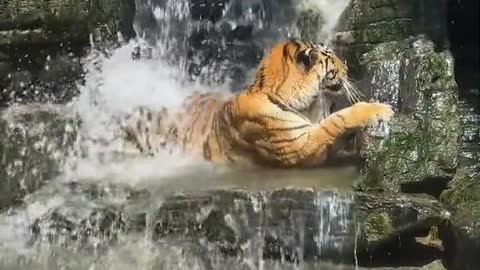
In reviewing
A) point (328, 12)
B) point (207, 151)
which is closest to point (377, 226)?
point (207, 151)

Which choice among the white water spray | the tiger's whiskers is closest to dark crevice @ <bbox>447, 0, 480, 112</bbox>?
the white water spray

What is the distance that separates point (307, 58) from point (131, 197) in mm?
1235

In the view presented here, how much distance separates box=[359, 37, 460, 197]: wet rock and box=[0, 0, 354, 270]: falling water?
0.28 m

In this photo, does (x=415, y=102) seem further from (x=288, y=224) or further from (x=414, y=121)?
(x=288, y=224)

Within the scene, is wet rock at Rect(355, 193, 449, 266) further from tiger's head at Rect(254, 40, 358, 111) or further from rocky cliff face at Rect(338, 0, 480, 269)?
tiger's head at Rect(254, 40, 358, 111)

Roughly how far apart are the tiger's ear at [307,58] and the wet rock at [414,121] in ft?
1.29

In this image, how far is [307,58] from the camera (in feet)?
15.4

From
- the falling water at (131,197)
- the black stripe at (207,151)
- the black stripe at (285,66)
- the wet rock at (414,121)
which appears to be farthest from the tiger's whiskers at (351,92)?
the black stripe at (207,151)

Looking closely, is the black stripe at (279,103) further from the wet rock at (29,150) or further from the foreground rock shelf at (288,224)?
the wet rock at (29,150)

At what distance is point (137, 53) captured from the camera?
246 inches

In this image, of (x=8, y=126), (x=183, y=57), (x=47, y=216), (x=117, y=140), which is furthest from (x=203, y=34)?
(x=47, y=216)

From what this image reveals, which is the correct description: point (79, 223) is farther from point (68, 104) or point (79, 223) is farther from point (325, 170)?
point (68, 104)

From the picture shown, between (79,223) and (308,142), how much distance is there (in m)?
1.21

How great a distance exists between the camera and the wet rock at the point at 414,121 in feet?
13.7
